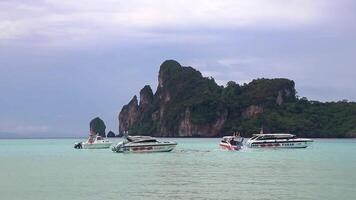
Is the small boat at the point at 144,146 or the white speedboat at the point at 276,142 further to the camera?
the white speedboat at the point at 276,142

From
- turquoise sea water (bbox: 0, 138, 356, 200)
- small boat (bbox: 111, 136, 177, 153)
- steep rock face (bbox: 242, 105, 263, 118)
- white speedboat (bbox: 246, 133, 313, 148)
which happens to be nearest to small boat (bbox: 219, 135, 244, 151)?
white speedboat (bbox: 246, 133, 313, 148)

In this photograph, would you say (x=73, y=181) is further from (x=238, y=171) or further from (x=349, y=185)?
(x=349, y=185)

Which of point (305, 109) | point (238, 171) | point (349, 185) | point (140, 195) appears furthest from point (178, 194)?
point (305, 109)

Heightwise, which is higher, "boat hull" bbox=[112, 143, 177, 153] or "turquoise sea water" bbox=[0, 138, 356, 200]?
"boat hull" bbox=[112, 143, 177, 153]

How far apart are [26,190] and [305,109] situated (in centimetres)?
16269

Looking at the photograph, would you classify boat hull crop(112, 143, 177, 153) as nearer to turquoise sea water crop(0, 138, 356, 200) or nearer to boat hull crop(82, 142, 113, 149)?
boat hull crop(82, 142, 113, 149)

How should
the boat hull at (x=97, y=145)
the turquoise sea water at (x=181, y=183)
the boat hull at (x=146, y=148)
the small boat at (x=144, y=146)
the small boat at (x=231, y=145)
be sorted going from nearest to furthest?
1. the turquoise sea water at (x=181, y=183)
2. the boat hull at (x=146, y=148)
3. the small boat at (x=144, y=146)
4. the small boat at (x=231, y=145)
5. the boat hull at (x=97, y=145)

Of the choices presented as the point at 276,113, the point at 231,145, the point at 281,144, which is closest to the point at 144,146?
A: the point at 231,145

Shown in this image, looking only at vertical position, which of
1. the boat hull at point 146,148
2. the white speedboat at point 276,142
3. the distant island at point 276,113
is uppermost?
the distant island at point 276,113

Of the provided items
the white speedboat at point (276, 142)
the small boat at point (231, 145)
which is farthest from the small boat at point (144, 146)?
the white speedboat at point (276, 142)

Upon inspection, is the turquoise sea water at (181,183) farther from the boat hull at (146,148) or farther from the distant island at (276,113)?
the distant island at (276,113)

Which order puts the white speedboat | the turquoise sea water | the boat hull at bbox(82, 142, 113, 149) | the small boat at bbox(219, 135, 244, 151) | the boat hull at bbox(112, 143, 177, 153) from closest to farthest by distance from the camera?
the turquoise sea water, the boat hull at bbox(112, 143, 177, 153), the small boat at bbox(219, 135, 244, 151), the white speedboat, the boat hull at bbox(82, 142, 113, 149)

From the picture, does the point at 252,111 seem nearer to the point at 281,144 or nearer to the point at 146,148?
the point at 281,144

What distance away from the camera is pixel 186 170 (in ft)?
169
